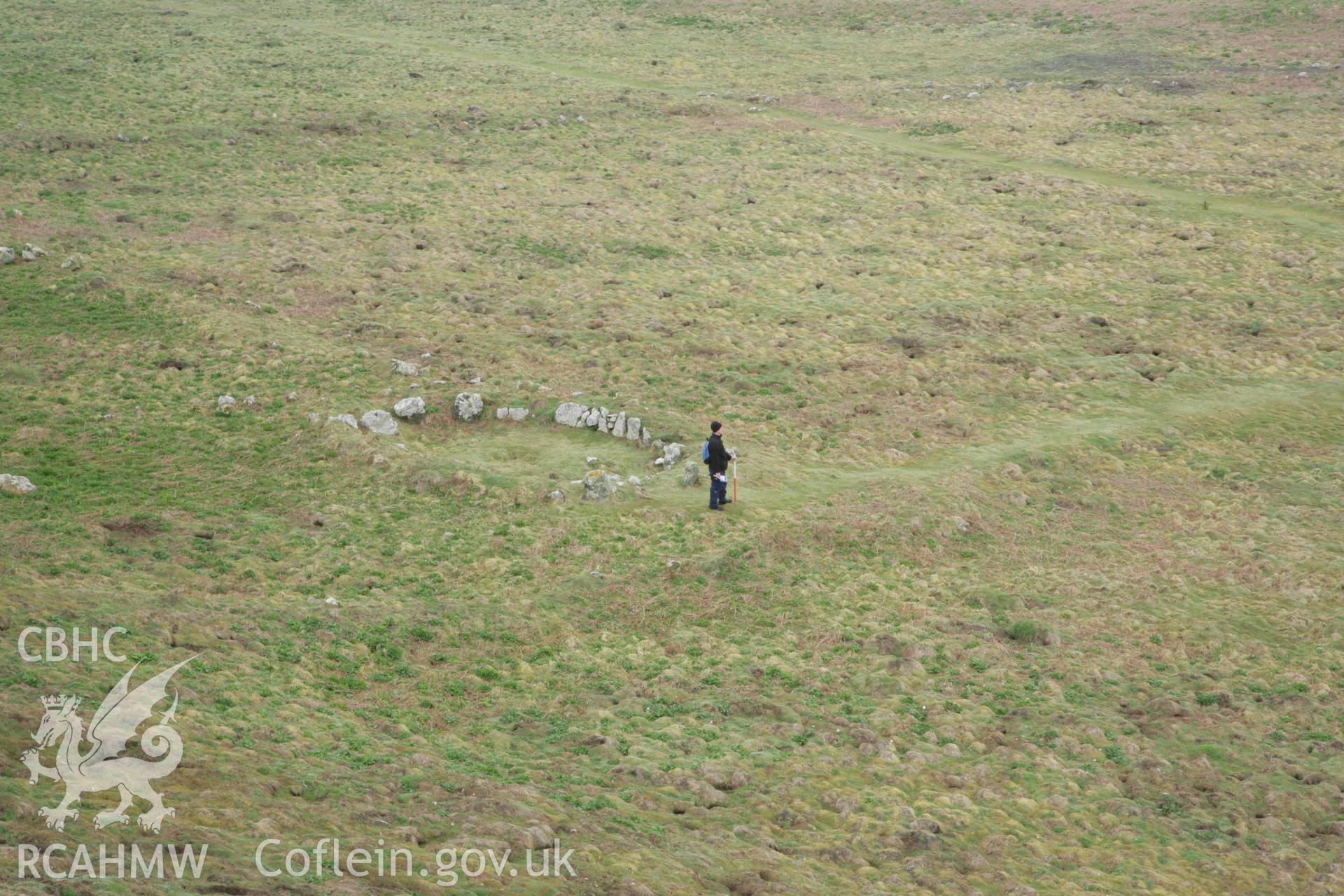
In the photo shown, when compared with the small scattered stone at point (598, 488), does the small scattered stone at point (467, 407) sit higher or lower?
higher

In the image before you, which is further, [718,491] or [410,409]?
[410,409]

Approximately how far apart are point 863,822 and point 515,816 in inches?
210

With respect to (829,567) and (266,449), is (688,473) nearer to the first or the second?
(829,567)

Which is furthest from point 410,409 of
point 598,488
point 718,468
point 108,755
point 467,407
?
point 108,755

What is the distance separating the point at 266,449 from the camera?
28.5 metres

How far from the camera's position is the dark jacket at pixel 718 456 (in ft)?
87.0

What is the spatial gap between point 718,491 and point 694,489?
124cm

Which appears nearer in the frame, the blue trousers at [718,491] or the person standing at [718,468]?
the person standing at [718,468]

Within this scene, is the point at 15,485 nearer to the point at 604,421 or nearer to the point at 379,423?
the point at 379,423

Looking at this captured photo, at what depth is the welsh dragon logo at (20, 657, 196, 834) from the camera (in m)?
13.4

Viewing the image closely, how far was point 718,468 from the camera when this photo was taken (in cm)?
2673

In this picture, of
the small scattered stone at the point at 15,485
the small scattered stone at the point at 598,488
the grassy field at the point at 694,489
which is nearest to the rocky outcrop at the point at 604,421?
the grassy field at the point at 694,489

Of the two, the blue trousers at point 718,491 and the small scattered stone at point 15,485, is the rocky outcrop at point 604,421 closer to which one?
the blue trousers at point 718,491

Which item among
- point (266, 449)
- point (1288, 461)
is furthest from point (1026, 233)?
point (266, 449)
